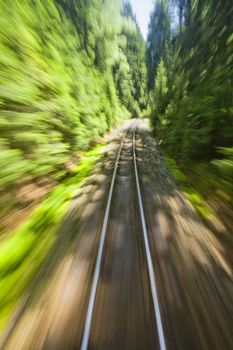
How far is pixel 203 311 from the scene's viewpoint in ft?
12.8

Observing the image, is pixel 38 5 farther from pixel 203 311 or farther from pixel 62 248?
pixel 203 311

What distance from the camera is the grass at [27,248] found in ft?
14.6

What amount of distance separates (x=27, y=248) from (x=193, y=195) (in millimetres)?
6566

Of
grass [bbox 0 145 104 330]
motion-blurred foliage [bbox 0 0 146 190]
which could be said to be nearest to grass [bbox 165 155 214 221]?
grass [bbox 0 145 104 330]

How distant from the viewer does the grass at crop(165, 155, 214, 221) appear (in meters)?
7.50

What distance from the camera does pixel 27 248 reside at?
5.79 m

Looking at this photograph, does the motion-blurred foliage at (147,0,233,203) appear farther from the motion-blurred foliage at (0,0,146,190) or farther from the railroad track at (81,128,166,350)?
the motion-blurred foliage at (0,0,146,190)

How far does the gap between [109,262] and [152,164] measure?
9.23 m

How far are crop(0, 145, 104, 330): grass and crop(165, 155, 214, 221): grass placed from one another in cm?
487

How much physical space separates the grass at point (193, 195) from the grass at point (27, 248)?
4.87m

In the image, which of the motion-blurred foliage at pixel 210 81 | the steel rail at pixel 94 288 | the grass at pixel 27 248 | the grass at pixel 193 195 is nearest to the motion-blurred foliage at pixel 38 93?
the grass at pixel 27 248

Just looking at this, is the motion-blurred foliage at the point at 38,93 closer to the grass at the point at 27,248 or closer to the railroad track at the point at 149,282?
the grass at the point at 27,248

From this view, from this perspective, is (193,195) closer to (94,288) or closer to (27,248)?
(94,288)

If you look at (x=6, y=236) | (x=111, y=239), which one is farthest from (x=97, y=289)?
(x=6, y=236)
